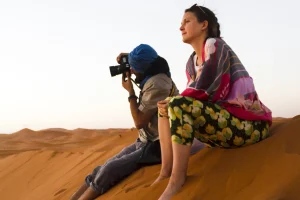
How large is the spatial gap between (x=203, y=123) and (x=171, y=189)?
1.70 ft

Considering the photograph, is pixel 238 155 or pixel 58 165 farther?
pixel 58 165

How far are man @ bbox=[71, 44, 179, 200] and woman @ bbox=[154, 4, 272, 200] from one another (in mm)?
550

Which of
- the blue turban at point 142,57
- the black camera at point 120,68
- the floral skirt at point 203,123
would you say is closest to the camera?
the floral skirt at point 203,123

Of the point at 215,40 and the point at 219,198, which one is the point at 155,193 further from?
the point at 215,40

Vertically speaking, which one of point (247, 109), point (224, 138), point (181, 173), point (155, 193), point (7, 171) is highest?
point (247, 109)

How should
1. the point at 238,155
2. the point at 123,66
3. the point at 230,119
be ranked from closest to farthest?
the point at 230,119 → the point at 238,155 → the point at 123,66

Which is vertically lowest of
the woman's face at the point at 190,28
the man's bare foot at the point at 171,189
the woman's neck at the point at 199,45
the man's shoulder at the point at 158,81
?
the man's bare foot at the point at 171,189

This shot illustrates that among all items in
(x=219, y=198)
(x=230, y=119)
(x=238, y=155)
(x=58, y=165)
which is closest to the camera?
(x=219, y=198)

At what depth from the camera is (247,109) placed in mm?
2746

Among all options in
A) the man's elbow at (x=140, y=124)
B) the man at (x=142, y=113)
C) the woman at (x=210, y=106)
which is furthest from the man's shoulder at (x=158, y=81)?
the woman at (x=210, y=106)

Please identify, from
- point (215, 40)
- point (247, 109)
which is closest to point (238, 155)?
point (247, 109)

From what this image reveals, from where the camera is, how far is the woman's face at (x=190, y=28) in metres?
2.97

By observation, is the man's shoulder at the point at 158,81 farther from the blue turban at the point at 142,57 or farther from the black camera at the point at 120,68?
the black camera at the point at 120,68

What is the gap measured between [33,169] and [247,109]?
204 inches
